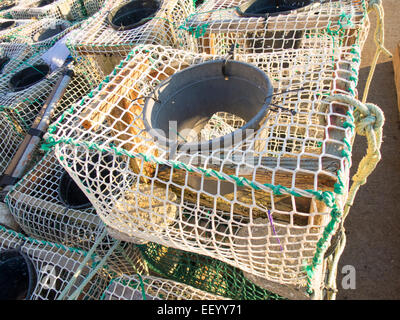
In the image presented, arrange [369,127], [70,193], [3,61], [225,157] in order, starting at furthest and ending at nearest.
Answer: [3,61] < [70,193] < [225,157] < [369,127]

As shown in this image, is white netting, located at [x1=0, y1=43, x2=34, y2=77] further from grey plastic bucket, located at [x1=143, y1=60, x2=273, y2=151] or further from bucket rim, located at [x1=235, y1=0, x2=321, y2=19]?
grey plastic bucket, located at [x1=143, y1=60, x2=273, y2=151]

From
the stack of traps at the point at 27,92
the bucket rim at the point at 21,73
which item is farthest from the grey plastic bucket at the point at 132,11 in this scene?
the bucket rim at the point at 21,73

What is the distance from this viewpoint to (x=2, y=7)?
→ 5207mm

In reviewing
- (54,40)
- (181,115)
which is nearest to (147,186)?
(181,115)

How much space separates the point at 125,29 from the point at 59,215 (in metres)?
1.49

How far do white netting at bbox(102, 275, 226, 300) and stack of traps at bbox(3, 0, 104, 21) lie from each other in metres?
4.01

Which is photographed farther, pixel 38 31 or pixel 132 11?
pixel 38 31

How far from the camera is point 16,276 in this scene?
1.52m

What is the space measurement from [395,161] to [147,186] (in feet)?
8.10

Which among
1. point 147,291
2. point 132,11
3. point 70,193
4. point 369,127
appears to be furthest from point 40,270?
point 132,11

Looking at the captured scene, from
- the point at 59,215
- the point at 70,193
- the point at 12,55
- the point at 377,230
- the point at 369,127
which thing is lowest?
the point at 377,230

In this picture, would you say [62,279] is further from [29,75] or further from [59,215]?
[29,75]

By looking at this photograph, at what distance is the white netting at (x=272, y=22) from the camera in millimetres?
1698

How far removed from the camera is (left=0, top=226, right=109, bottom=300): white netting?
1444mm
